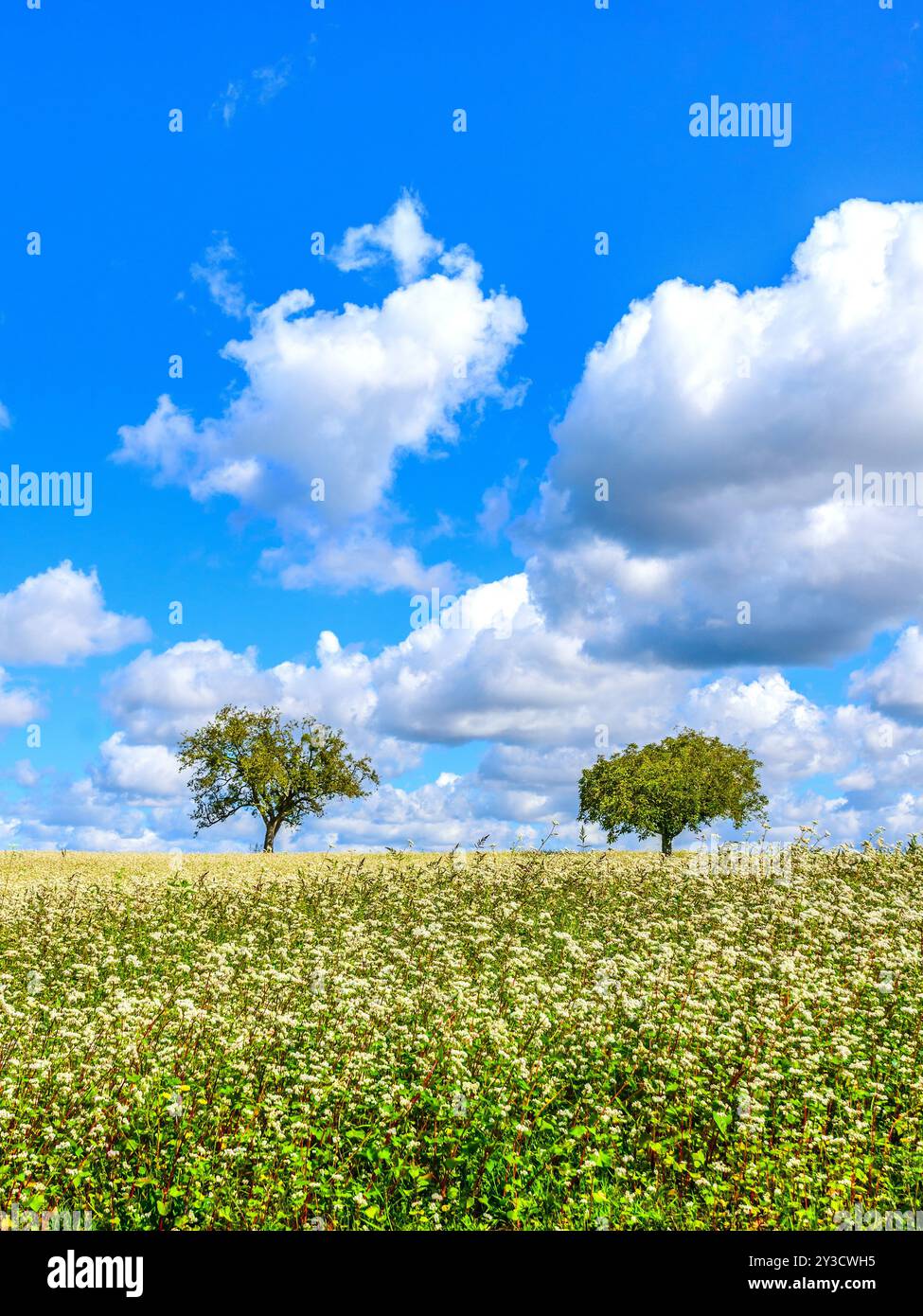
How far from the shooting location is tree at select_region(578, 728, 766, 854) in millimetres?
51906

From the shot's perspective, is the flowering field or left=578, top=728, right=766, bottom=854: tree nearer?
the flowering field

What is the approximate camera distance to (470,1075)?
9578mm

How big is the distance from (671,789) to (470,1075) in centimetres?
4370

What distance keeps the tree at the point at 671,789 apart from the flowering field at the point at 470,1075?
36.5m

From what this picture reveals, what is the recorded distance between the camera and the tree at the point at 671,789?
2044 inches

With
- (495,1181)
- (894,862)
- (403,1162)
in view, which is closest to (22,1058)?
(403,1162)

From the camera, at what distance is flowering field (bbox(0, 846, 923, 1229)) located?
8.20 m

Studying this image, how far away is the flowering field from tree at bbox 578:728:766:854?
36464mm

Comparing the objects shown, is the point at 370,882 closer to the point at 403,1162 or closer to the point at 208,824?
the point at 403,1162

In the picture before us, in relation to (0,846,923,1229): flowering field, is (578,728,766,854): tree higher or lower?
higher

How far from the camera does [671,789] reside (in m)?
51.6

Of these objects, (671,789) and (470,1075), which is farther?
(671,789)

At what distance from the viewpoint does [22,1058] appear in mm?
9859

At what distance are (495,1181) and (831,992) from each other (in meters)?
5.80
